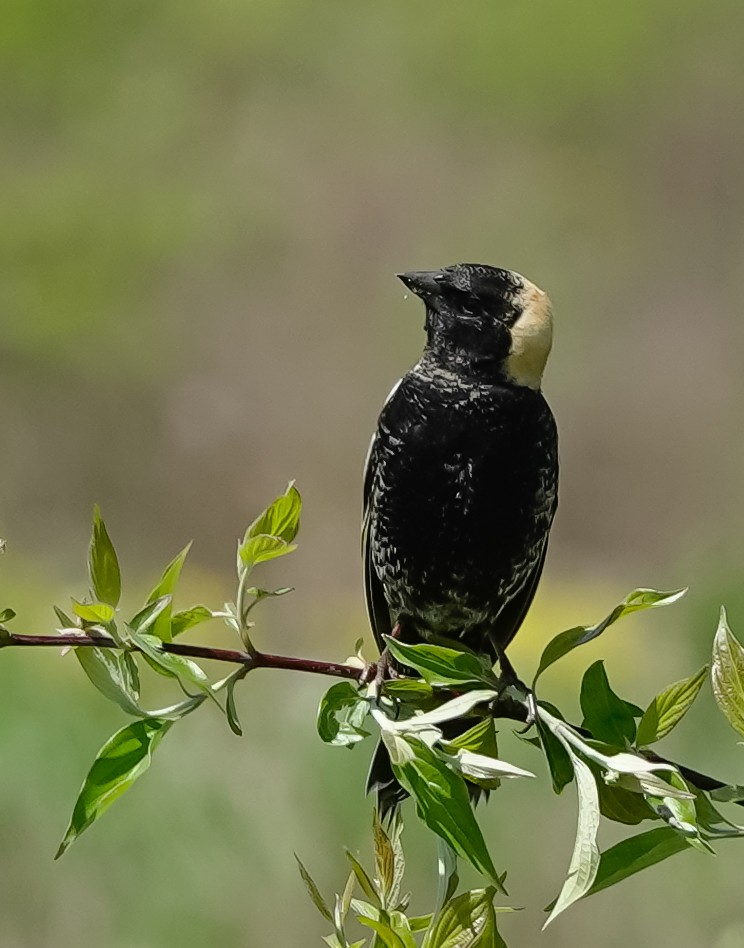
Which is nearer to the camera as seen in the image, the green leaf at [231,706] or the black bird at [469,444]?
the green leaf at [231,706]

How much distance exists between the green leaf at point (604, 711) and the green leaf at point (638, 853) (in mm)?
66

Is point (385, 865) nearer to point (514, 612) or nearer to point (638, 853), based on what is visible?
point (638, 853)

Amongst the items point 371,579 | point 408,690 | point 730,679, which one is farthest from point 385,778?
point 730,679

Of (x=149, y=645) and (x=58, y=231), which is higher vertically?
(x=149, y=645)

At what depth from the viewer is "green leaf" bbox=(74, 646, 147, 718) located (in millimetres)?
731

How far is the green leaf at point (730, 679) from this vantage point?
750 mm

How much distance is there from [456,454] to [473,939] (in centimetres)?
69

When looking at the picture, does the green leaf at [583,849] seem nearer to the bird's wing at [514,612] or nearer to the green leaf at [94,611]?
the green leaf at [94,611]

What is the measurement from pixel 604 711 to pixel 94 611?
0.35m

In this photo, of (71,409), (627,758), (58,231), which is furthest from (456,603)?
(58,231)

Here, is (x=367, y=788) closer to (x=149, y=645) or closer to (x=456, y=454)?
(x=456, y=454)

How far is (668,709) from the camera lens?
0.75 meters

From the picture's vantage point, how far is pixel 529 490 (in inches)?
52.2

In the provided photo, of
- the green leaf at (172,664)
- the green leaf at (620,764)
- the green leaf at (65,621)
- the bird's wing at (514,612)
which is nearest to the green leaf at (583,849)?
the green leaf at (620,764)
